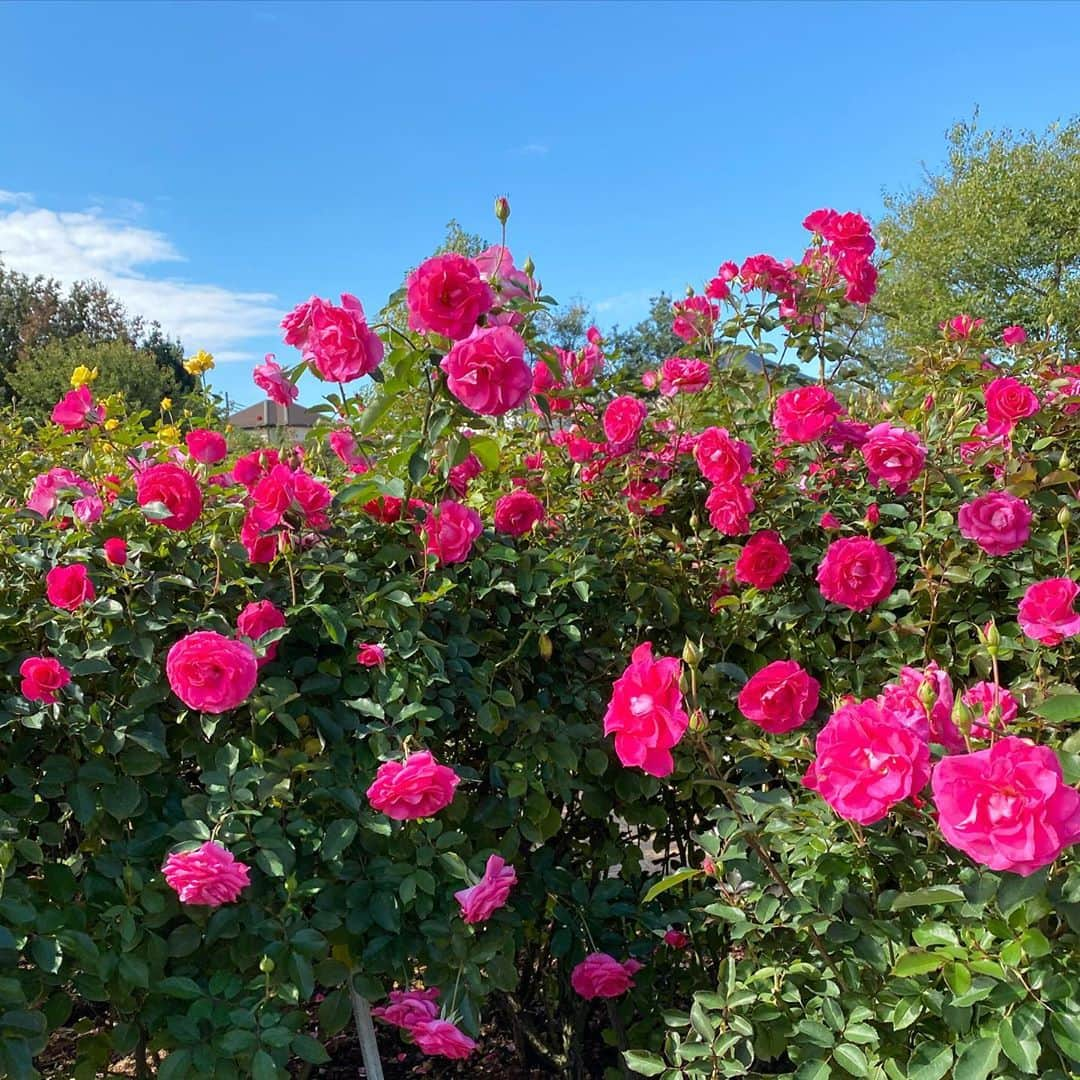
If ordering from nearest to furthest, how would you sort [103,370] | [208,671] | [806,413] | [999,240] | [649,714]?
[649,714] → [208,671] → [806,413] → [999,240] → [103,370]

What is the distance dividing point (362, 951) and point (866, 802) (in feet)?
2.97

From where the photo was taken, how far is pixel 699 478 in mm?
2328

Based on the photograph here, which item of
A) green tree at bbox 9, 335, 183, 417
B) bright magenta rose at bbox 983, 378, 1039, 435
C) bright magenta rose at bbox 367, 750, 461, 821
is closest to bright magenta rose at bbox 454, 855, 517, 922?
bright magenta rose at bbox 367, 750, 461, 821

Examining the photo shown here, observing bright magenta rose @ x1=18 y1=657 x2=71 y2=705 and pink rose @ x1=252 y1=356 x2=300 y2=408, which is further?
pink rose @ x1=252 y1=356 x2=300 y2=408

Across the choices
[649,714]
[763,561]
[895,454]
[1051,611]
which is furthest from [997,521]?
[649,714]

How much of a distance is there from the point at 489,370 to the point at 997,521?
1.03 metres

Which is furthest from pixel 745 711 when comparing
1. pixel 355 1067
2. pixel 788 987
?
pixel 355 1067

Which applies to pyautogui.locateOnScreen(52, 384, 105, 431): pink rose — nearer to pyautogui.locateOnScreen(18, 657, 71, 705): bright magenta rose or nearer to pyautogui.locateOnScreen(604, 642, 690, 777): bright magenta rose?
pyautogui.locateOnScreen(18, 657, 71, 705): bright magenta rose

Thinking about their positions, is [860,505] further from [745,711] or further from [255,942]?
[255,942]

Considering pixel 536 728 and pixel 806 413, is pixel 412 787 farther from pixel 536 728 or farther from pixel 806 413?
pixel 806 413

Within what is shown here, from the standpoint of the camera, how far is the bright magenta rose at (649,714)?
52.2 inches

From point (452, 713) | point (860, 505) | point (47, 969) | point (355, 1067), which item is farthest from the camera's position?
point (355, 1067)

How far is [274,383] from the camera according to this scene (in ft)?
6.34

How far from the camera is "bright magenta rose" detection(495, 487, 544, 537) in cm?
195
